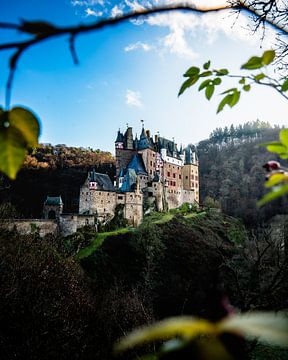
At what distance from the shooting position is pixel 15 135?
0.52 m

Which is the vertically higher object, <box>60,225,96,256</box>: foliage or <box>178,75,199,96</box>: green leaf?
<box>178,75,199,96</box>: green leaf

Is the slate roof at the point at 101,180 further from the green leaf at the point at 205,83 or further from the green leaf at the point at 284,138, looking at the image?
the green leaf at the point at 284,138

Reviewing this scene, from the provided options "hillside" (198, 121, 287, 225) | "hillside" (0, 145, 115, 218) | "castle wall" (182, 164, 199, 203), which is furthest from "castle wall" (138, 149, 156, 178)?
"hillside" (198, 121, 287, 225)

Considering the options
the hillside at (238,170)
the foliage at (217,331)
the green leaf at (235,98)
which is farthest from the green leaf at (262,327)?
the hillside at (238,170)

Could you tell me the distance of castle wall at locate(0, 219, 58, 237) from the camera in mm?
22930

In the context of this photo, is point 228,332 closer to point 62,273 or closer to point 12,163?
point 12,163

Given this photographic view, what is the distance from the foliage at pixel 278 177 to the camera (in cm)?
47

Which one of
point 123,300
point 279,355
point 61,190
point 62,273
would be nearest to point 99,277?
point 123,300

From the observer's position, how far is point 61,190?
130 feet

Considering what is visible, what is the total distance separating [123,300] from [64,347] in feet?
18.9

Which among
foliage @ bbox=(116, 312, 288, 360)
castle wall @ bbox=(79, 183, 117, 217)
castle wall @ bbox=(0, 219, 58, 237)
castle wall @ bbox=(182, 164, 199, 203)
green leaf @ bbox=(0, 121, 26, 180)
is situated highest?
castle wall @ bbox=(182, 164, 199, 203)

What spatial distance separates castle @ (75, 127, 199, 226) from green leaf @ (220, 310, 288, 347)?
30804mm

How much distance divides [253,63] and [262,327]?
79 cm

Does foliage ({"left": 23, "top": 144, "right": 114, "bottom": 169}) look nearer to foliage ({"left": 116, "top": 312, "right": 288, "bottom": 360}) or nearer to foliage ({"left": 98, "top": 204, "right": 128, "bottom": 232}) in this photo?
foliage ({"left": 98, "top": 204, "right": 128, "bottom": 232})
